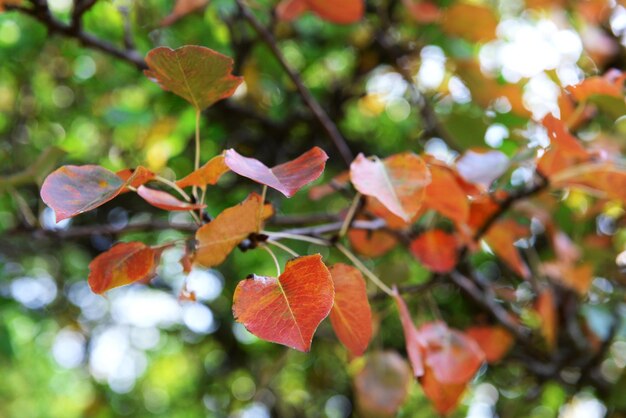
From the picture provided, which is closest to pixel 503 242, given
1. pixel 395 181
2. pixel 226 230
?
pixel 395 181

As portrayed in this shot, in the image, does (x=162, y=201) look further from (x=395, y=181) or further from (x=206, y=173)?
(x=395, y=181)

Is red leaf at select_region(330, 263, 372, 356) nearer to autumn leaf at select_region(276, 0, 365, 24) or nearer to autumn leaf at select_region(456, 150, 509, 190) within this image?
autumn leaf at select_region(456, 150, 509, 190)

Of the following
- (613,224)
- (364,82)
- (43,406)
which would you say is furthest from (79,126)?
(43,406)

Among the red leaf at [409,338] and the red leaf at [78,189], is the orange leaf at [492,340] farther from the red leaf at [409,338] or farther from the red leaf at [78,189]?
the red leaf at [78,189]

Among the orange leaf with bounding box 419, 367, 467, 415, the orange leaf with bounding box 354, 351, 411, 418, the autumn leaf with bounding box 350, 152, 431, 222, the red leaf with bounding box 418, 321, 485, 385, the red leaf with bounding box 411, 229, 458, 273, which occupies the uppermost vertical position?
the autumn leaf with bounding box 350, 152, 431, 222

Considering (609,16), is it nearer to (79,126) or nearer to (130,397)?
(79,126)

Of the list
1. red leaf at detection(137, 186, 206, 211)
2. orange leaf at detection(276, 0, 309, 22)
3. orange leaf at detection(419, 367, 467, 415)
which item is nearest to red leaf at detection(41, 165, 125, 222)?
red leaf at detection(137, 186, 206, 211)

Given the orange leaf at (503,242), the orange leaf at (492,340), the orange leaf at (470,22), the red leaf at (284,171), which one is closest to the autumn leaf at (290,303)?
the red leaf at (284,171)
